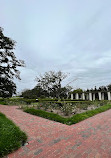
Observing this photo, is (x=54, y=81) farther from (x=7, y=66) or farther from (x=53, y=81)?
(x=7, y=66)

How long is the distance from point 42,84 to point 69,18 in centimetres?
2461

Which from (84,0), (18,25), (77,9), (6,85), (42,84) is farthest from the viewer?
(42,84)

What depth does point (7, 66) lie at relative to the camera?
45.3 ft

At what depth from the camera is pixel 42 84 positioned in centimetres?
2923

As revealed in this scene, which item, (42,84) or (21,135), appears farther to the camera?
(42,84)

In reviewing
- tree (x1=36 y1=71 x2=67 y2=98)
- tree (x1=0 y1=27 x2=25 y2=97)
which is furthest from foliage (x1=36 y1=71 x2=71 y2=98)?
tree (x1=0 y1=27 x2=25 y2=97)

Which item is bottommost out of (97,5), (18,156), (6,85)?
(18,156)

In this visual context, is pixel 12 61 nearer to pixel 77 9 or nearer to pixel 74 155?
pixel 77 9

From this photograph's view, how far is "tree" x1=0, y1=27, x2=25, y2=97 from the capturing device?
1295 cm

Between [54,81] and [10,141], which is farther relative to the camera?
[54,81]

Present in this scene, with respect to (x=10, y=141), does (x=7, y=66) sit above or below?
above

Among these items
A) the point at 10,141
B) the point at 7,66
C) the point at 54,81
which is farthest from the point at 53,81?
the point at 10,141

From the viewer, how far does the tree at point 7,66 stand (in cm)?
Answer: 1295

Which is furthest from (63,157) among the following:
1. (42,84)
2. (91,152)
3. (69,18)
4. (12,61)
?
(42,84)
